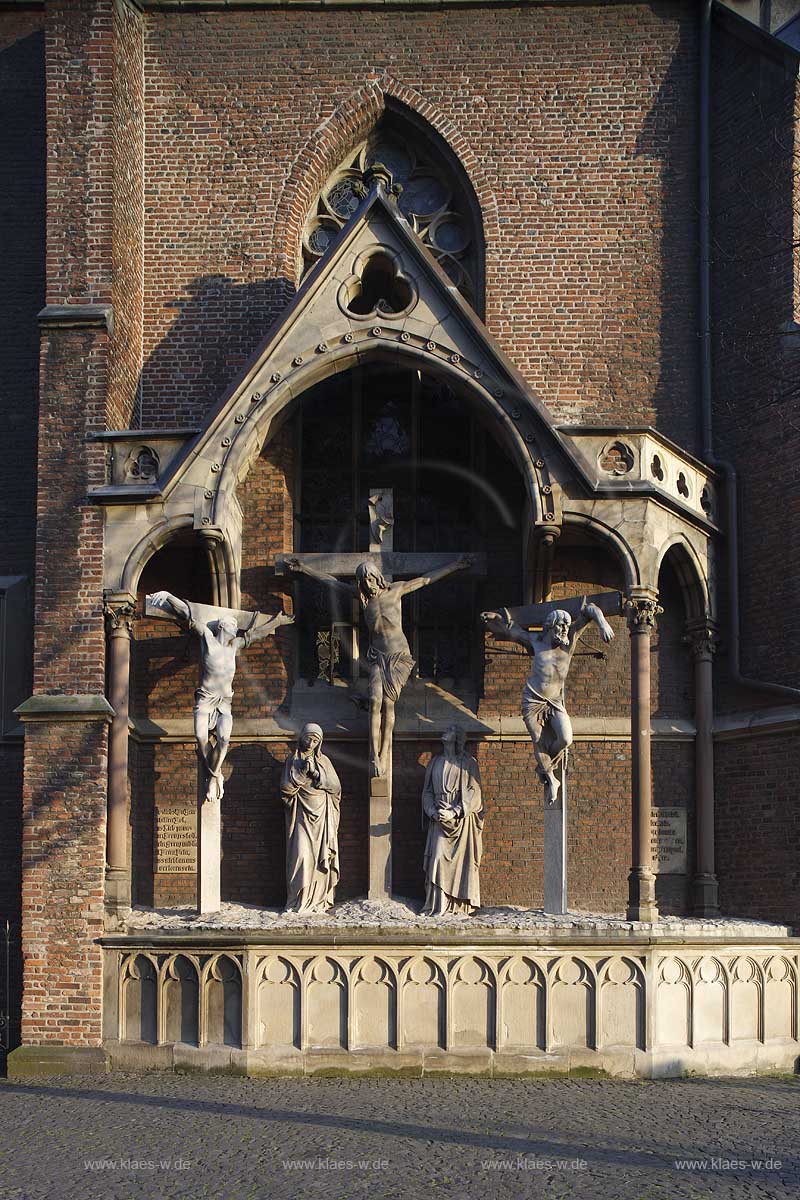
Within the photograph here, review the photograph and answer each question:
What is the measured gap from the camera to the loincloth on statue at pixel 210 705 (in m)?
15.7

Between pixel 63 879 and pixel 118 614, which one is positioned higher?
pixel 118 614

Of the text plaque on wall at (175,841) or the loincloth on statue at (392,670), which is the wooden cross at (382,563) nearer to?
the loincloth on statue at (392,670)

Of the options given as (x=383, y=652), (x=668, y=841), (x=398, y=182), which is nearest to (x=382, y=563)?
(x=383, y=652)

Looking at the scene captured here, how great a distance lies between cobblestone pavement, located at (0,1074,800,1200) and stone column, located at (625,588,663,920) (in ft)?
5.22

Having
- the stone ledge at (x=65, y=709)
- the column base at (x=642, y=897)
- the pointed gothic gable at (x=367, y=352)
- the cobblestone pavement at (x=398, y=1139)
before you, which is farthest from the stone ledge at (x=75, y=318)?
the column base at (x=642, y=897)

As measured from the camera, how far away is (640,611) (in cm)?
1564

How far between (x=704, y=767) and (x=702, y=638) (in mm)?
1174

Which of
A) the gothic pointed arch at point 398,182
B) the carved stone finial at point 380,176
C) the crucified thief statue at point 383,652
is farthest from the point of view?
the gothic pointed arch at point 398,182

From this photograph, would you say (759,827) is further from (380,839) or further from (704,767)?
(380,839)

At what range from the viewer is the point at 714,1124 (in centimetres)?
1221

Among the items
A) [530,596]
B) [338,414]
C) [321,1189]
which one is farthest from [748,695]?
[321,1189]

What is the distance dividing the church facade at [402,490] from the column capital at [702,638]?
55mm

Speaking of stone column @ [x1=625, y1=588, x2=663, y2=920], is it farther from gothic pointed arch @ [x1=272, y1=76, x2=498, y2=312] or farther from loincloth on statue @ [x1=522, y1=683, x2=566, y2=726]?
gothic pointed arch @ [x1=272, y1=76, x2=498, y2=312]

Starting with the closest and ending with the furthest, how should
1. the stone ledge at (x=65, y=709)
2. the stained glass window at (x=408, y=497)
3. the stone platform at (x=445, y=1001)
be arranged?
the stone platform at (x=445, y=1001) < the stone ledge at (x=65, y=709) < the stained glass window at (x=408, y=497)
